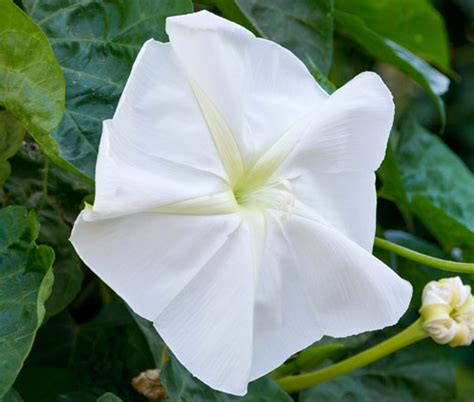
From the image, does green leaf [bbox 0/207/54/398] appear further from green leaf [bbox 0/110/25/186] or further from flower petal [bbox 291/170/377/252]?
flower petal [bbox 291/170/377/252]

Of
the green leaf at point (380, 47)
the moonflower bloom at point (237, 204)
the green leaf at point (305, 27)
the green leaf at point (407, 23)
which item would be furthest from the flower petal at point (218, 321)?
the green leaf at point (407, 23)

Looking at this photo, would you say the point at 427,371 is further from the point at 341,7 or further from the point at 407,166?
the point at 341,7

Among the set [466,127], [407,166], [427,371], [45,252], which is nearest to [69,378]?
[45,252]

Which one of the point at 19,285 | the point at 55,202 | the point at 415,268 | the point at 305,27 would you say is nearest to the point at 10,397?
the point at 19,285

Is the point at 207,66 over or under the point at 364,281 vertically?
over

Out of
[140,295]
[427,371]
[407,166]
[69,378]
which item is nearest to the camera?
[140,295]

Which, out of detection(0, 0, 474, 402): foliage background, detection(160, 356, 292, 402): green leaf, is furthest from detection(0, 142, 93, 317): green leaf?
detection(160, 356, 292, 402): green leaf

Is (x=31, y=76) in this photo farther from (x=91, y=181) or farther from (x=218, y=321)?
(x=218, y=321)
